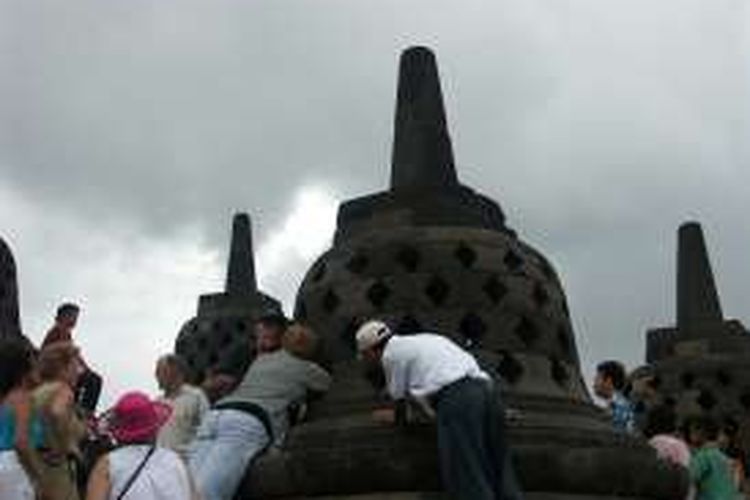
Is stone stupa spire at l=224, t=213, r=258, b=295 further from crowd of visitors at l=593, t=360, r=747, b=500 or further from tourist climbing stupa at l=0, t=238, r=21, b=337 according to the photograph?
crowd of visitors at l=593, t=360, r=747, b=500

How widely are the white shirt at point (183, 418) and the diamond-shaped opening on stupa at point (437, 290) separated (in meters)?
2.05

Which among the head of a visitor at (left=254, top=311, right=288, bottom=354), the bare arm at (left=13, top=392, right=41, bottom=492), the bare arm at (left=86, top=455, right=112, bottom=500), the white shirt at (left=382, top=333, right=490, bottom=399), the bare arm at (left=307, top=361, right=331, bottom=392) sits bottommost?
the bare arm at (left=86, top=455, right=112, bottom=500)

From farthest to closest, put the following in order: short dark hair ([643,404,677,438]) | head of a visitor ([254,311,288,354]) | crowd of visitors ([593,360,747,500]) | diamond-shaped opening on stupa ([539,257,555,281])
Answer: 1. short dark hair ([643,404,677,438])
2. diamond-shaped opening on stupa ([539,257,555,281])
3. crowd of visitors ([593,360,747,500])
4. head of a visitor ([254,311,288,354])

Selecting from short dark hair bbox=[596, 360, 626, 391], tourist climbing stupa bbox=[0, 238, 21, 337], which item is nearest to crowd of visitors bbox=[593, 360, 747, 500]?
short dark hair bbox=[596, 360, 626, 391]

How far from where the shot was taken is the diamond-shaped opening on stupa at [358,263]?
1195cm

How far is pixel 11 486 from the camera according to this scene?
6914 mm

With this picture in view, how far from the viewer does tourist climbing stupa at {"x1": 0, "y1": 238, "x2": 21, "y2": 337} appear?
1445cm

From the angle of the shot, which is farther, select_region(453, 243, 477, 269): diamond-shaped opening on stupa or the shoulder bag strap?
select_region(453, 243, 477, 269): diamond-shaped opening on stupa

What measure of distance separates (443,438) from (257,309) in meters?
14.7

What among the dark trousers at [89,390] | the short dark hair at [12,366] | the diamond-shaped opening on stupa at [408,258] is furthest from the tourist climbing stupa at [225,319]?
the short dark hair at [12,366]

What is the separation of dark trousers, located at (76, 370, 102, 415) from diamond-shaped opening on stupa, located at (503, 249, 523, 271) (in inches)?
139

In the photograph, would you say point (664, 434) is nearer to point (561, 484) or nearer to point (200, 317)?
point (561, 484)

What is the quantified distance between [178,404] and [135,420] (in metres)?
3.60

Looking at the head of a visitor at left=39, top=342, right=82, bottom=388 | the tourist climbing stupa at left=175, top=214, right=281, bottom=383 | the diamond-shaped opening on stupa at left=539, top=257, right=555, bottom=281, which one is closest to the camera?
the head of a visitor at left=39, top=342, right=82, bottom=388
